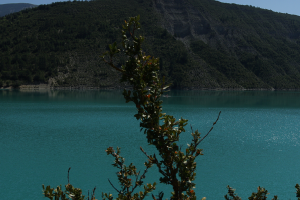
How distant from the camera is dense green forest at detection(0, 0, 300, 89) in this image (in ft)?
359

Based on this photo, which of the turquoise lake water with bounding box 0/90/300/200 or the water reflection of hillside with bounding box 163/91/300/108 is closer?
the turquoise lake water with bounding box 0/90/300/200

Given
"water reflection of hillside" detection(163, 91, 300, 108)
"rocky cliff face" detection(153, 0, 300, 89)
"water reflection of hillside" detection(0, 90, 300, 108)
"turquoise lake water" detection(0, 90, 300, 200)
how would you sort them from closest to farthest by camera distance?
"turquoise lake water" detection(0, 90, 300, 200) → "water reflection of hillside" detection(163, 91, 300, 108) → "water reflection of hillside" detection(0, 90, 300, 108) → "rocky cliff face" detection(153, 0, 300, 89)

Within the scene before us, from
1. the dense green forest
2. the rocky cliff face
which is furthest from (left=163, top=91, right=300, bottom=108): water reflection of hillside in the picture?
the rocky cliff face

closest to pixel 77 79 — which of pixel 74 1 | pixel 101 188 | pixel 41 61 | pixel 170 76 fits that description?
pixel 41 61

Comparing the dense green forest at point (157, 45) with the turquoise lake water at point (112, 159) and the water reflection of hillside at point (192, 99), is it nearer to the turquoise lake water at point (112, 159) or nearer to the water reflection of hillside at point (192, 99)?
the water reflection of hillside at point (192, 99)

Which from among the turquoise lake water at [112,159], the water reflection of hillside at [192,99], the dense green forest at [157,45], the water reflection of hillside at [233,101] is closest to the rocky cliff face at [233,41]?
the dense green forest at [157,45]

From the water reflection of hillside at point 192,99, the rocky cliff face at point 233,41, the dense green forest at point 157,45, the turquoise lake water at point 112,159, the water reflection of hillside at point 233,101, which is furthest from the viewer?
the rocky cliff face at point 233,41

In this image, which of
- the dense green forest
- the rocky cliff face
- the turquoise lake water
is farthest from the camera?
the rocky cliff face

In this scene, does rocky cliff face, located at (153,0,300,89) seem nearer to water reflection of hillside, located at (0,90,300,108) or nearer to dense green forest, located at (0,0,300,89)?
dense green forest, located at (0,0,300,89)

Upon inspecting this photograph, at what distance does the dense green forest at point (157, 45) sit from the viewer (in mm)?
109438

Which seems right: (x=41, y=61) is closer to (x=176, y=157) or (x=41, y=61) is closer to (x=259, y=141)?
(x=259, y=141)

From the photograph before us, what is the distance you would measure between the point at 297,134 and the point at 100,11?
404ft

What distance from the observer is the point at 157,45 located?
128500 mm

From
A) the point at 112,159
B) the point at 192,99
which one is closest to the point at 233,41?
the point at 192,99
